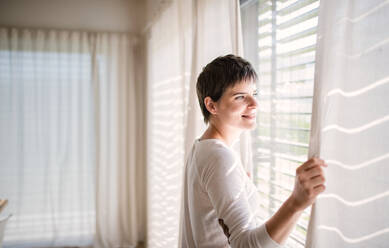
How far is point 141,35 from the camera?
371cm

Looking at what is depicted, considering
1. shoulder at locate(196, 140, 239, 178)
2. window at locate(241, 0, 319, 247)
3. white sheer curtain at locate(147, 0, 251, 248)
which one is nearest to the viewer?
shoulder at locate(196, 140, 239, 178)

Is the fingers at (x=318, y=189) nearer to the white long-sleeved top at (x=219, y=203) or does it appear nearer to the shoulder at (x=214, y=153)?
the white long-sleeved top at (x=219, y=203)

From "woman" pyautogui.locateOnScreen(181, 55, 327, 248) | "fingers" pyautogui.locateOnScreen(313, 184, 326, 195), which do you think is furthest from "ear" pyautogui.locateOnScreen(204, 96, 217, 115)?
"fingers" pyautogui.locateOnScreen(313, 184, 326, 195)

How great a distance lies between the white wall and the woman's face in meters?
2.85

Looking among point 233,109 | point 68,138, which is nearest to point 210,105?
point 233,109

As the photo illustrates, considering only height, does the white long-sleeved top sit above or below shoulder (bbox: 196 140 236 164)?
below

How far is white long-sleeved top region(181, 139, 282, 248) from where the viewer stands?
0.88 m

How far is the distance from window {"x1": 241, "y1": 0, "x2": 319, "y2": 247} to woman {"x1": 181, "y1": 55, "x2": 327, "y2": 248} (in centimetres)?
25

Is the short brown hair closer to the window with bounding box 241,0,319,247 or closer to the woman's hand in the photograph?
the window with bounding box 241,0,319,247

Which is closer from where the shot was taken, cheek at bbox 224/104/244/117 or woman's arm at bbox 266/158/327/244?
woman's arm at bbox 266/158/327/244

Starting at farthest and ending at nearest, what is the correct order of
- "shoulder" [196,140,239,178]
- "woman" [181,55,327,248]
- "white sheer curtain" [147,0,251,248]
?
"white sheer curtain" [147,0,251,248], "shoulder" [196,140,239,178], "woman" [181,55,327,248]

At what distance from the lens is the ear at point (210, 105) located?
1156 millimetres

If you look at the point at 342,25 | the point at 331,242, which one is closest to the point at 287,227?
A: the point at 331,242

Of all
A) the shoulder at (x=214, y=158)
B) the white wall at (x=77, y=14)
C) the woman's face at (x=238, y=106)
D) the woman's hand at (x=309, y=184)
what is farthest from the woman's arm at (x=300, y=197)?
the white wall at (x=77, y=14)
